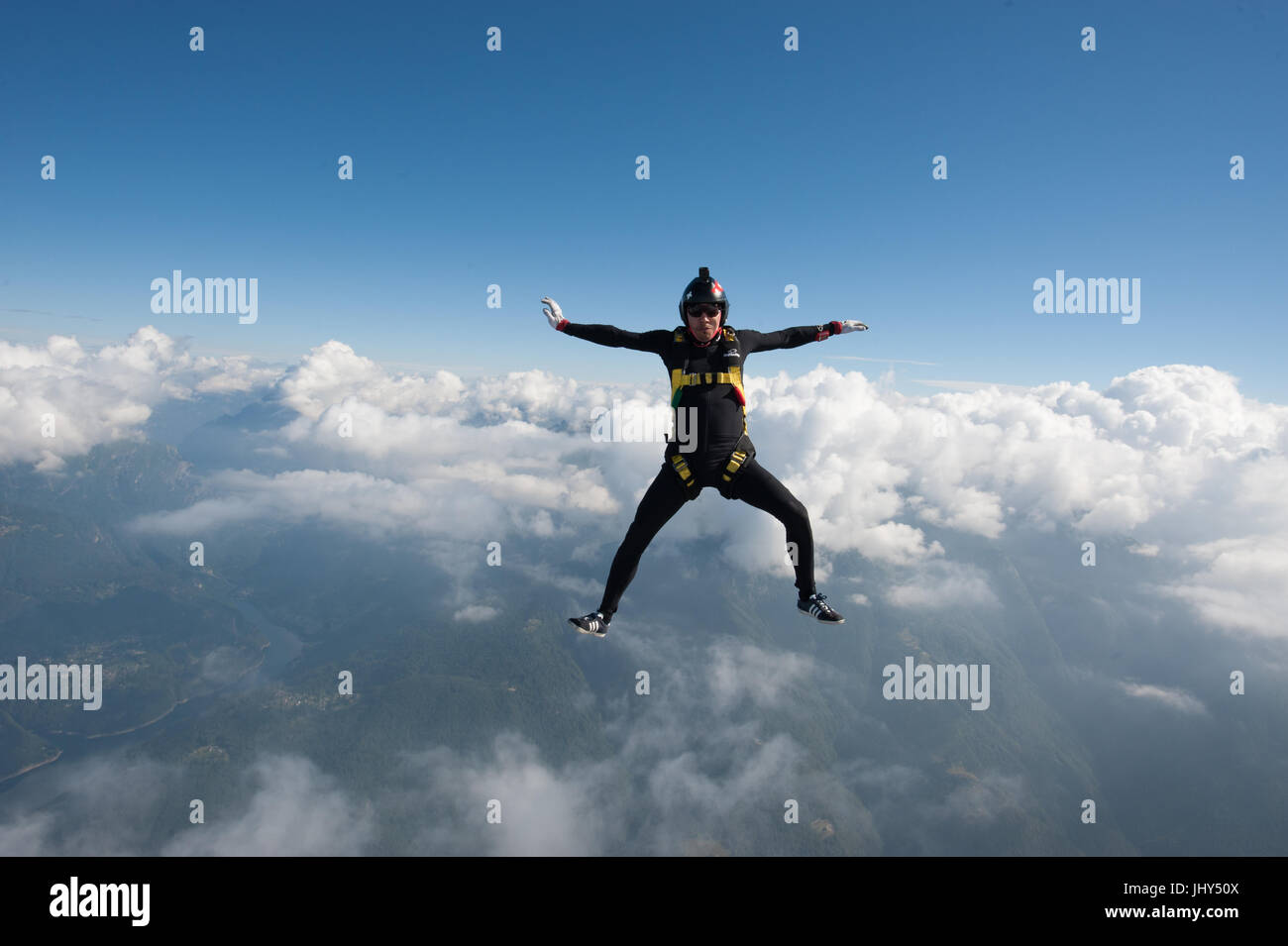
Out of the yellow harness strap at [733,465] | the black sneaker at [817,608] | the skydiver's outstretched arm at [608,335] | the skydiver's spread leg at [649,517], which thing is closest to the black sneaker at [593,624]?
the skydiver's spread leg at [649,517]

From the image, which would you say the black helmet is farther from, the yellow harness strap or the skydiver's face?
the yellow harness strap

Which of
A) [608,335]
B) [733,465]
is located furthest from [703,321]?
[733,465]

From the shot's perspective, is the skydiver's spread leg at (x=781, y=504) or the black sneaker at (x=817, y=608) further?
the black sneaker at (x=817, y=608)

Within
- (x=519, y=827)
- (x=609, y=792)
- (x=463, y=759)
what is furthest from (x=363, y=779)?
(x=609, y=792)

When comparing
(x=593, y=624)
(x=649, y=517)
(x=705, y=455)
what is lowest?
(x=593, y=624)

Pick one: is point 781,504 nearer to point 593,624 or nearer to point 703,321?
point 703,321

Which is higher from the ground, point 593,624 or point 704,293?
point 704,293

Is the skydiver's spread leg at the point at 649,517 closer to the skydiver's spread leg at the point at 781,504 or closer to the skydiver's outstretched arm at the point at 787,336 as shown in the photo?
the skydiver's spread leg at the point at 781,504

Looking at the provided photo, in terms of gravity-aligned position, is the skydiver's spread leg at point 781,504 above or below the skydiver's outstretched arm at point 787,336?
below

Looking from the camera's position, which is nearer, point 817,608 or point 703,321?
point 703,321
